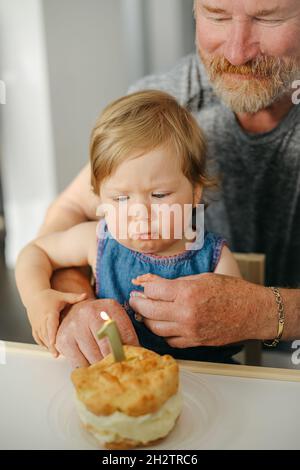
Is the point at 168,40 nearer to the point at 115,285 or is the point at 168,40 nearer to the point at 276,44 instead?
the point at 276,44

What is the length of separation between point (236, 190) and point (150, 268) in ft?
1.54

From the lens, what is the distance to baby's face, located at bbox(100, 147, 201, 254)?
3.30ft

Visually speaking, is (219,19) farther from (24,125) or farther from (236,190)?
(24,125)

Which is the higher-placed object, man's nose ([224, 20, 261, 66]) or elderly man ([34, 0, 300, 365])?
man's nose ([224, 20, 261, 66])

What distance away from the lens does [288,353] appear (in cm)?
138

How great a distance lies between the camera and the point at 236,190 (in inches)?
58.8

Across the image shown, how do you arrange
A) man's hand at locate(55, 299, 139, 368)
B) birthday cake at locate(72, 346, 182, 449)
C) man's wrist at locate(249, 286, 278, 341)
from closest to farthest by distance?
birthday cake at locate(72, 346, 182, 449)
man's hand at locate(55, 299, 139, 368)
man's wrist at locate(249, 286, 278, 341)

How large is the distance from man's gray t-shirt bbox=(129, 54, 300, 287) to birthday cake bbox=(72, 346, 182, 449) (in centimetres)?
77

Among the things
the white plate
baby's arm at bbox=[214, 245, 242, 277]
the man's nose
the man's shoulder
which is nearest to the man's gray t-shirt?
the man's shoulder

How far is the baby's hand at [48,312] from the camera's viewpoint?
3.23 feet

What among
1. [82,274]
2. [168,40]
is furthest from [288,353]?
[168,40]

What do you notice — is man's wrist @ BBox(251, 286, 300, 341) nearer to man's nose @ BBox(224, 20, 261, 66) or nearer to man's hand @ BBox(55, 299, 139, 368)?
man's hand @ BBox(55, 299, 139, 368)

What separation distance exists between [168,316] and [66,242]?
1.07ft

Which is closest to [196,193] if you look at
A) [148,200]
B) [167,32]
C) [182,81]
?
[148,200]
